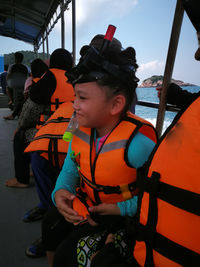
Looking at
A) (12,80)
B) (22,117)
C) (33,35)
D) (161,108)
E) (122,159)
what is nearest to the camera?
(122,159)

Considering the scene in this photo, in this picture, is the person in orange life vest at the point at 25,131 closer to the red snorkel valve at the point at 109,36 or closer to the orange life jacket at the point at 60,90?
the orange life jacket at the point at 60,90

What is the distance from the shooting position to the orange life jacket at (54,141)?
4.57 ft

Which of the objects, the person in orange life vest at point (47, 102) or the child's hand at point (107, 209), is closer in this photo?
the child's hand at point (107, 209)

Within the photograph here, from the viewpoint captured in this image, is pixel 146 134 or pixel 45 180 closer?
pixel 146 134

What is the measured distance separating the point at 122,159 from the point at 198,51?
0.51 meters

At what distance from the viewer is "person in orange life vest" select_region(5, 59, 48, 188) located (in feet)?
6.44

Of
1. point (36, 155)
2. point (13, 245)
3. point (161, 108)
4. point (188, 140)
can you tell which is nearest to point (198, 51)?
point (188, 140)

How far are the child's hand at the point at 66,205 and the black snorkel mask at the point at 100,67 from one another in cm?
57

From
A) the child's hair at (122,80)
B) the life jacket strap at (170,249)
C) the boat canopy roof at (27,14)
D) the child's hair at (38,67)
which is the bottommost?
the life jacket strap at (170,249)

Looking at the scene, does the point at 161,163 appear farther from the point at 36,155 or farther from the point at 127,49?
the point at 36,155

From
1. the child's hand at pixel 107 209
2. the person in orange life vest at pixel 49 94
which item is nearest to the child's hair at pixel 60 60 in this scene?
the person in orange life vest at pixel 49 94

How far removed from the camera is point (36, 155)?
1612mm

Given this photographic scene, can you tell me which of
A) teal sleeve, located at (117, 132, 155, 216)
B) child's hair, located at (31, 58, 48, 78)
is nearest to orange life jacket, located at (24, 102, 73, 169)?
teal sleeve, located at (117, 132, 155, 216)

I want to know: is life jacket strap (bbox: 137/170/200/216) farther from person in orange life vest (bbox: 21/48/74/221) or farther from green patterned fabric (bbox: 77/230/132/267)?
person in orange life vest (bbox: 21/48/74/221)
